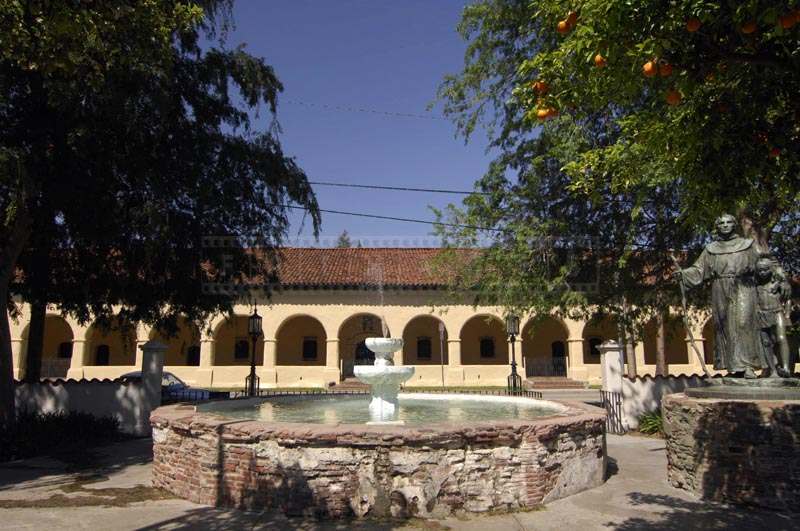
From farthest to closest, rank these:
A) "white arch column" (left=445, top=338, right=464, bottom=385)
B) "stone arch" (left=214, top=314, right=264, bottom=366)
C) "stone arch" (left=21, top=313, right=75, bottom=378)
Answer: "stone arch" (left=214, top=314, right=264, bottom=366)
"stone arch" (left=21, top=313, right=75, bottom=378)
"white arch column" (left=445, top=338, right=464, bottom=385)

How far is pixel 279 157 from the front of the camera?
11.5m

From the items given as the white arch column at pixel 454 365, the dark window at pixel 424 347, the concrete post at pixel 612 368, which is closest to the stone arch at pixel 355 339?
the dark window at pixel 424 347

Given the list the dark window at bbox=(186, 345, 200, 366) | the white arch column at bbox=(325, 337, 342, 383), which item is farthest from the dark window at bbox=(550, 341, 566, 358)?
the dark window at bbox=(186, 345, 200, 366)

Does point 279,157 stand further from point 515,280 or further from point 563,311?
point 563,311

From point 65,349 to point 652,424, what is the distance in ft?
92.9

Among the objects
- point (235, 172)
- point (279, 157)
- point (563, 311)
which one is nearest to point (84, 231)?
point (235, 172)

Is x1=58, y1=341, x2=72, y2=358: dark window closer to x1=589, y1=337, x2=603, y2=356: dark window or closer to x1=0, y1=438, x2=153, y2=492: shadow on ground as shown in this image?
x1=0, y1=438, x2=153, y2=492: shadow on ground

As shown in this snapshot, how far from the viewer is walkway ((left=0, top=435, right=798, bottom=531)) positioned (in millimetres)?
5172

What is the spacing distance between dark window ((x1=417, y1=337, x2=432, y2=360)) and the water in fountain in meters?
20.8

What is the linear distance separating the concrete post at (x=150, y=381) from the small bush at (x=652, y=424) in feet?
33.1

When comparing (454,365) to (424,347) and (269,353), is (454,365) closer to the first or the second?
(424,347)

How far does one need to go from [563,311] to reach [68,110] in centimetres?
1058

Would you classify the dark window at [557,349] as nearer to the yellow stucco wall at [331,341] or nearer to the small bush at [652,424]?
the yellow stucco wall at [331,341]

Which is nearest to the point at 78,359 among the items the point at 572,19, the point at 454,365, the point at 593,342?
the point at 454,365
